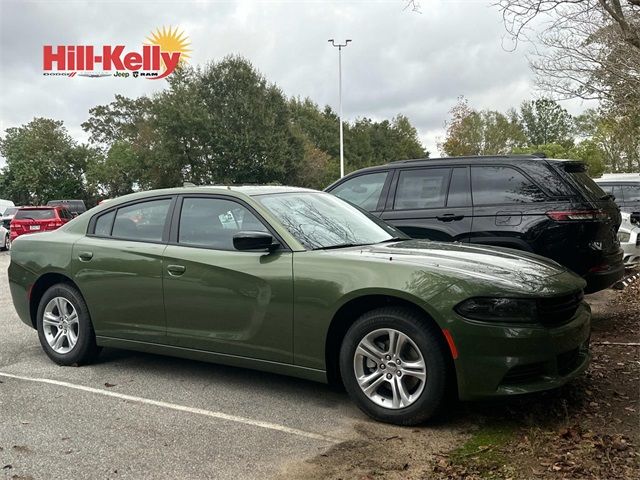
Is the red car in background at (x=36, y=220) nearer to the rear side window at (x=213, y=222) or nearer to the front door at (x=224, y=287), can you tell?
the rear side window at (x=213, y=222)

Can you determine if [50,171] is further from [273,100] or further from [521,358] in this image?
[521,358]

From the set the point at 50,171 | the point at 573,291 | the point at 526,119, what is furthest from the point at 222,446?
the point at 526,119

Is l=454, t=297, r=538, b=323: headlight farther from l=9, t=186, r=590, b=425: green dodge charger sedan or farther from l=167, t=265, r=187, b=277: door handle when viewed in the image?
l=167, t=265, r=187, b=277: door handle

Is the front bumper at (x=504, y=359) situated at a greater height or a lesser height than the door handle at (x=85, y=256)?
lesser

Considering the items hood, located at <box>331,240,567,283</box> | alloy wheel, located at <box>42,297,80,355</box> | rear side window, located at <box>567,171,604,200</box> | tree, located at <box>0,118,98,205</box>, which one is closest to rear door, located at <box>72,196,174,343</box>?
alloy wheel, located at <box>42,297,80,355</box>

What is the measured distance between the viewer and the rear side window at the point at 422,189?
22.4 feet

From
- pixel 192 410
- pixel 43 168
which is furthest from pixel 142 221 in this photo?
pixel 43 168

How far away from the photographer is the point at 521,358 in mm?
3688

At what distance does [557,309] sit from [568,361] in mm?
359

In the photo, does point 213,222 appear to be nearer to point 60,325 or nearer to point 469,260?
point 60,325

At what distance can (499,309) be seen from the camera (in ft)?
12.3

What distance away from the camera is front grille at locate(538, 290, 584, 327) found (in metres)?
3.81

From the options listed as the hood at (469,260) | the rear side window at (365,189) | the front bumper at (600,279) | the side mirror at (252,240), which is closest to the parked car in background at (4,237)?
the rear side window at (365,189)

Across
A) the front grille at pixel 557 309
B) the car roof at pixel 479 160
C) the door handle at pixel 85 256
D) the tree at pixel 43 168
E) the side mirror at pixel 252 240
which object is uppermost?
the tree at pixel 43 168
